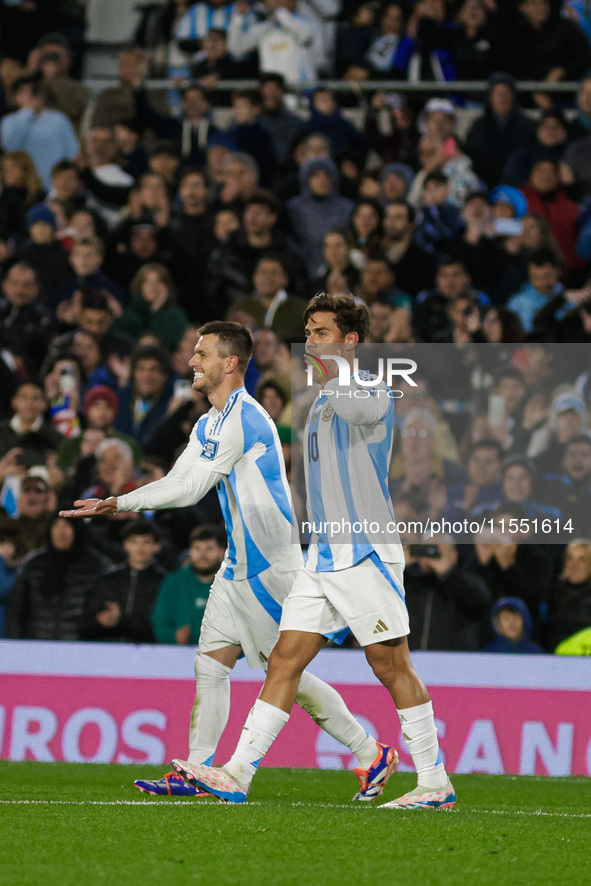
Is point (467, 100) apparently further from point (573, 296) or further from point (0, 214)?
point (0, 214)

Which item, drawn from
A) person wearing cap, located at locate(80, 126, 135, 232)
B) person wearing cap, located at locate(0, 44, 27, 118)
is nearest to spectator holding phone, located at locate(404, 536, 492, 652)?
person wearing cap, located at locate(80, 126, 135, 232)

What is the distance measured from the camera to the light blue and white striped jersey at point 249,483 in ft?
20.8

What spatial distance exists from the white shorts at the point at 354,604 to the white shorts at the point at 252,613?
49 centimetres

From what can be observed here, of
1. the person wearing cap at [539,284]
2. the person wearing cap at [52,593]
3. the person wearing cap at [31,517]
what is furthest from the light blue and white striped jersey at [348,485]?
the person wearing cap at [539,284]

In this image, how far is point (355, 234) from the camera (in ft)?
42.7

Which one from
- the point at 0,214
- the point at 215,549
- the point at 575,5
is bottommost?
the point at 215,549

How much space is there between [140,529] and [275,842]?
16.8ft

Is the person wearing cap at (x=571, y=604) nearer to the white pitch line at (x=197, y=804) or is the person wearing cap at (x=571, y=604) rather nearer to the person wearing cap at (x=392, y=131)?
the white pitch line at (x=197, y=804)

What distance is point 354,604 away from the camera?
5766 millimetres

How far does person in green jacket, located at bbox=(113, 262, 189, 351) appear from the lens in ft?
40.4

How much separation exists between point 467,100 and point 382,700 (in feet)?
28.0

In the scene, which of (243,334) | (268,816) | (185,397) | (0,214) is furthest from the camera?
(0,214)

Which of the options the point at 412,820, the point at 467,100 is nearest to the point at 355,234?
the point at 467,100

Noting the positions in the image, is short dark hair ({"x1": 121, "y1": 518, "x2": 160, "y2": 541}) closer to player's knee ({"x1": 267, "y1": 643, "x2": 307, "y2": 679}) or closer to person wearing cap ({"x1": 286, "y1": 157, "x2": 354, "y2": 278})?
player's knee ({"x1": 267, "y1": 643, "x2": 307, "y2": 679})
